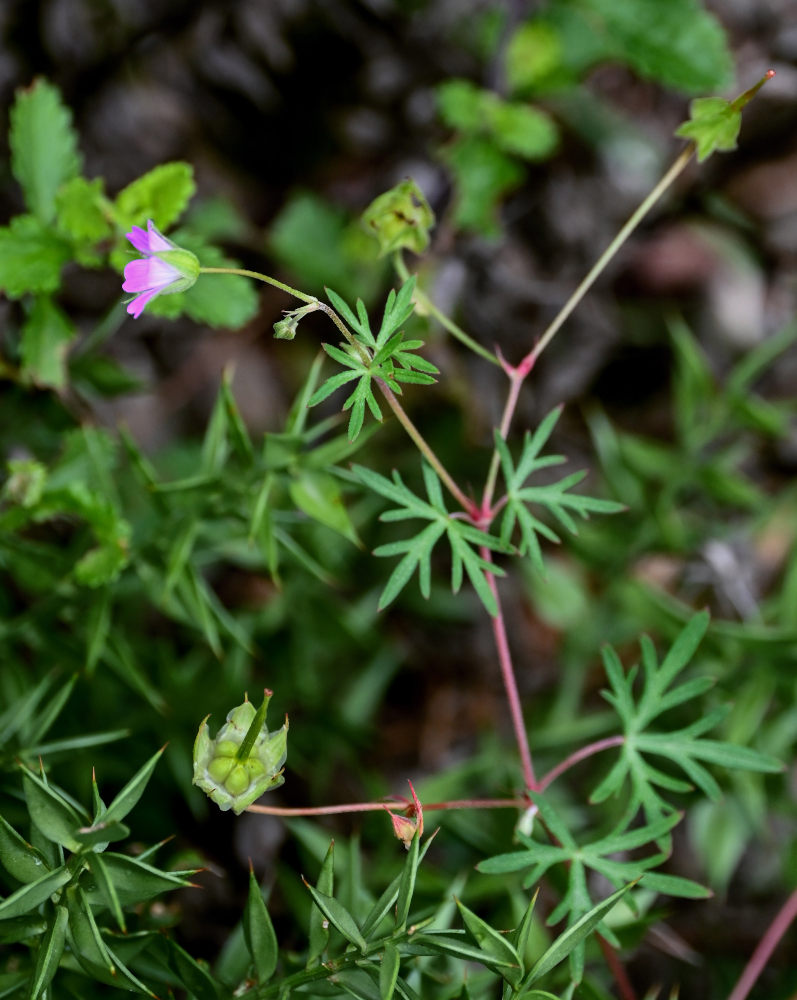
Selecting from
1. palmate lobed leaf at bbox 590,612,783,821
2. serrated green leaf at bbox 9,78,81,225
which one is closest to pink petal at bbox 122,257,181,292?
serrated green leaf at bbox 9,78,81,225

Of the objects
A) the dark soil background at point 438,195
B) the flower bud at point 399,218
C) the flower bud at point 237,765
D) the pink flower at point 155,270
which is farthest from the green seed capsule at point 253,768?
the dark soil background at point 438,195

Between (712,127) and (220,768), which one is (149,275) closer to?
(220,768)

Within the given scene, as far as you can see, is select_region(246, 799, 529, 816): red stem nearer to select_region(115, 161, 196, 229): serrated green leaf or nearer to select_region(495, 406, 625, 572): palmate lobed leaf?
select_region(495, 406, 625, 572): palmate lobed leaf

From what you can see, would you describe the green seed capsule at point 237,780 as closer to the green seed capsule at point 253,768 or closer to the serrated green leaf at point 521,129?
the green seed capsule at point 253,768

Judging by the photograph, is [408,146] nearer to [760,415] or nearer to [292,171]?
[292,171]

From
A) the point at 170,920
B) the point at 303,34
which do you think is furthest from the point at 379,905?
the point at 303,34
